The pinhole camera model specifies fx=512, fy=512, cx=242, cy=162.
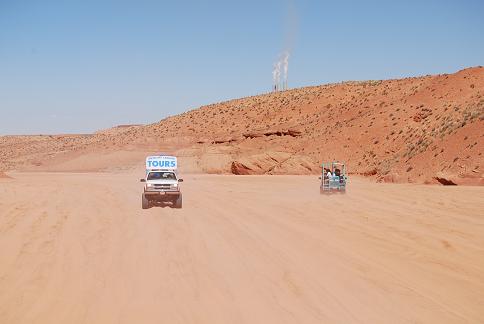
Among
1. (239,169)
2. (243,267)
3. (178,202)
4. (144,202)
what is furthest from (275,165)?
(243,267)

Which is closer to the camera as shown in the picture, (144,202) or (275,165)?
(144,202)

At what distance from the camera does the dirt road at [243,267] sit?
759 centimetres

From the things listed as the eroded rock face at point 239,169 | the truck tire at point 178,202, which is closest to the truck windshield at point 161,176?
the truck tire at point 178,202

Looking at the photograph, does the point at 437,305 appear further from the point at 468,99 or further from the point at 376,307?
the point at 468,99

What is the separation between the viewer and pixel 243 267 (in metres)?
10.2

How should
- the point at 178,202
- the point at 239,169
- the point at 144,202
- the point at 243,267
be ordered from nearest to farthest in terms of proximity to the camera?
1. the point at 243,267
2. the point at 144,202
3. the point at 178,202
4. the point at 239,169

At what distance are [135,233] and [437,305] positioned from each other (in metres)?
8.74

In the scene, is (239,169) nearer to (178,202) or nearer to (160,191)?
(178,202)

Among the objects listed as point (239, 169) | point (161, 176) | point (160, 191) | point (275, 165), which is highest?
point (161, 176)

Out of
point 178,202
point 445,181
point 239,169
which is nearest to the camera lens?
point 178,202

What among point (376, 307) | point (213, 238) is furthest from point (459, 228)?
point (376, 307)

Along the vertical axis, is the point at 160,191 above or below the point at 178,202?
above

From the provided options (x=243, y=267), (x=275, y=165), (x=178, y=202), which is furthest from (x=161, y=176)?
(x=275, y=165)

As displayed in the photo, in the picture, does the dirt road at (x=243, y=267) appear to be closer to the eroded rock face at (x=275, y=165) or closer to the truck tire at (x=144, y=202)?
the truck tire at (x=144, y=202)
